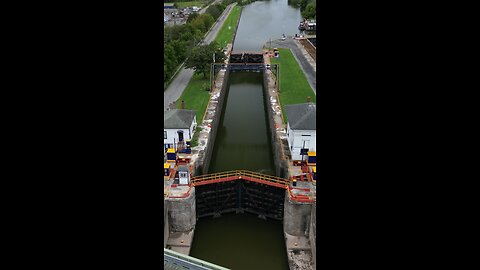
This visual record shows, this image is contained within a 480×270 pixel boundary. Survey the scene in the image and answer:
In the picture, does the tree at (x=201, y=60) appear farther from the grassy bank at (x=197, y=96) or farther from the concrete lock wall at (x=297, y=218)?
the concrete lock wall at (x=297, y=218)

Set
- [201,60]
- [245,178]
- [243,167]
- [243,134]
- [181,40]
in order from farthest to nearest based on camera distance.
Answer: [181,40] → [201,60] → [243,134] → [243,167] → [245,178]

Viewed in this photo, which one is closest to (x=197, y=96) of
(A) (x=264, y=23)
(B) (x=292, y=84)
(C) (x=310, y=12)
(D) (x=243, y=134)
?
(D) (x=243, y=134)

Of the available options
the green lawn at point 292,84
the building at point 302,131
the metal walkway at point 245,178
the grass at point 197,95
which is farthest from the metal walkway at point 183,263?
the green lawn at point 292,84

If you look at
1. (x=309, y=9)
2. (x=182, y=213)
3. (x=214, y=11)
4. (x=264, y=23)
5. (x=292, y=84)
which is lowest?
(x=182, y=213)

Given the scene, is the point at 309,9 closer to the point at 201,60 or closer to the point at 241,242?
the point at 201,60

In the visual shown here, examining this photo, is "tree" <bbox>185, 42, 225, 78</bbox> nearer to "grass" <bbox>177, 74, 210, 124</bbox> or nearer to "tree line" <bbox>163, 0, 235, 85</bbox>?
"tree line" <bbox>163, 0, 235, 85</bbox>

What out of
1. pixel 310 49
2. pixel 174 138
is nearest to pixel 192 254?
pixel 174 138

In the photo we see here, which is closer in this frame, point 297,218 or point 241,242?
point 297,218

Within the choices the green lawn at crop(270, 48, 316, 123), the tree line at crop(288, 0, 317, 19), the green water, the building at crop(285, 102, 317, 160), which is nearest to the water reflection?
the tree line at crop(288, 0, 317, 19)
